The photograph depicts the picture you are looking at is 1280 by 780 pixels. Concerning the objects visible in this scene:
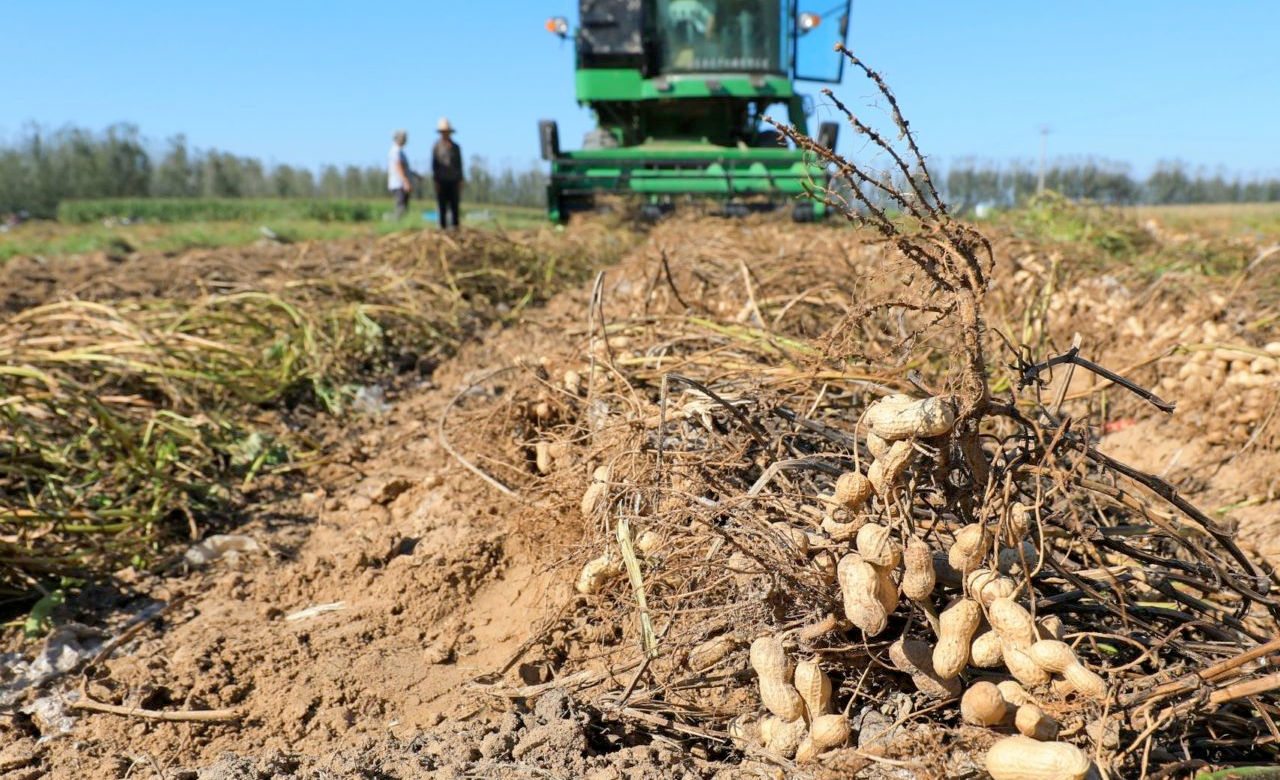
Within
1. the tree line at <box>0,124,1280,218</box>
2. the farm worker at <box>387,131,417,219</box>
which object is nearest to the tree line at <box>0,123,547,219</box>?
the tree line at <box>0,124,1280,218</box>

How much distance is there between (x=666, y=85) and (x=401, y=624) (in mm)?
10112


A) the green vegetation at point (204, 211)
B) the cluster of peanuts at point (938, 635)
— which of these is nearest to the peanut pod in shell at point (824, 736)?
the cluster of peanuts at point (938, 635)

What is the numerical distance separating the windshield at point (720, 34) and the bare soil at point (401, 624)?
8.33 meters

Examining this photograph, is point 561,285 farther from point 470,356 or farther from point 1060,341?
point 1060,341

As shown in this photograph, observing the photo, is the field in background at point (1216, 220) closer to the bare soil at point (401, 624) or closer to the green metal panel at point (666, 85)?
the green metal panel at point (666, 85)

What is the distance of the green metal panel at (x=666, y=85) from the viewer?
11406mm

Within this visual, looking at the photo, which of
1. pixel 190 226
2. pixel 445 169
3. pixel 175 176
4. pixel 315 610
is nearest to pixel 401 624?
pixel 315 610

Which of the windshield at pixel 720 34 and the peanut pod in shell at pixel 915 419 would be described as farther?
the windshield at pixel 720 34

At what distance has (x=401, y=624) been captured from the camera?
2.51m

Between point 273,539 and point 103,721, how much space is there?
1.03m

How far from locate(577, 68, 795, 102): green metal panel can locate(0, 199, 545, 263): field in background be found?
6.68 ft

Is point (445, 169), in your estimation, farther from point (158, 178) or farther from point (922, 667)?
point (158, 178)

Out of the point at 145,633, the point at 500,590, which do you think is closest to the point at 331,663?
the point at 500,590

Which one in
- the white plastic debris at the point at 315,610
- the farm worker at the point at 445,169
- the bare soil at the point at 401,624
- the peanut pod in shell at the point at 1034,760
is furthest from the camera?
the farm worker at the point at 445,169
